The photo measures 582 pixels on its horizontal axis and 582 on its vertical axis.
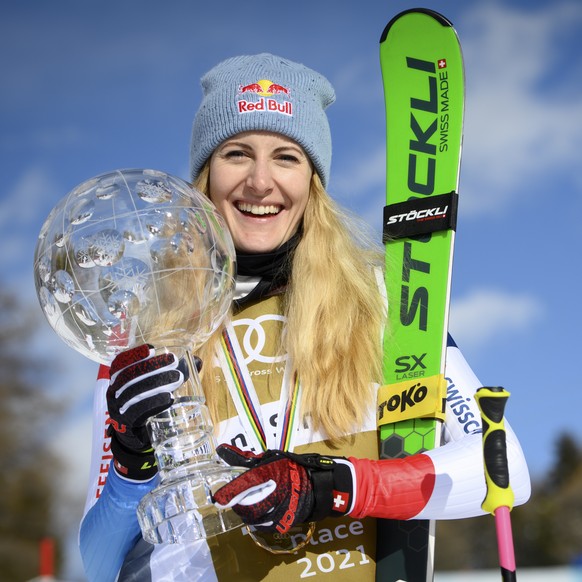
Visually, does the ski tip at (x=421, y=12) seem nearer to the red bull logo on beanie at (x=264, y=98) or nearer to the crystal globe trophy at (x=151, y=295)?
the red bull logo on beanie at (x=264, y=98)

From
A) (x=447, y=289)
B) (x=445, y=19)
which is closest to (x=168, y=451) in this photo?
(x=447, y=289)

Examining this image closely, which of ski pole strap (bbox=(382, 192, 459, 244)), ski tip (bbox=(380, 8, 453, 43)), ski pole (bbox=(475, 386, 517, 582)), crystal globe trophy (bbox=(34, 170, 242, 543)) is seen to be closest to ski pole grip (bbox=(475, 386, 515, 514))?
ski pole (bbox=(475, 386, 517, 582))

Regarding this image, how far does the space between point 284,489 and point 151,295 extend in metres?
0.56

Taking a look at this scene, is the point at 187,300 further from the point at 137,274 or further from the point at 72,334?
the point at 72,334

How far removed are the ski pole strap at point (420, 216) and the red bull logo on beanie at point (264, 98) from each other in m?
0.52

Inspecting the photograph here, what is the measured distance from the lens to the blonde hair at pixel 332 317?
2629mm

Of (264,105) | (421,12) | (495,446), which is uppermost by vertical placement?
(421,12)

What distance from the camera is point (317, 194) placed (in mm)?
2961

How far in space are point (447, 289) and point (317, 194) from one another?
563 millimetres


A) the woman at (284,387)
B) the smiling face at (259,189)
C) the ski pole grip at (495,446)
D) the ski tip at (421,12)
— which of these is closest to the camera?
the ski pole grip at (495,446)

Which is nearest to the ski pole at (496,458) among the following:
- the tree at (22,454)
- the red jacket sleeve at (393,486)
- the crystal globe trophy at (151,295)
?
the red jacket sleeve at (393,486)

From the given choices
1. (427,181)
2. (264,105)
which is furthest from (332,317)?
(264,105)

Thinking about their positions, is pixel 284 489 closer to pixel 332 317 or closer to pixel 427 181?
pixel 332 317

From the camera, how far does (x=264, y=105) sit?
112 inches
